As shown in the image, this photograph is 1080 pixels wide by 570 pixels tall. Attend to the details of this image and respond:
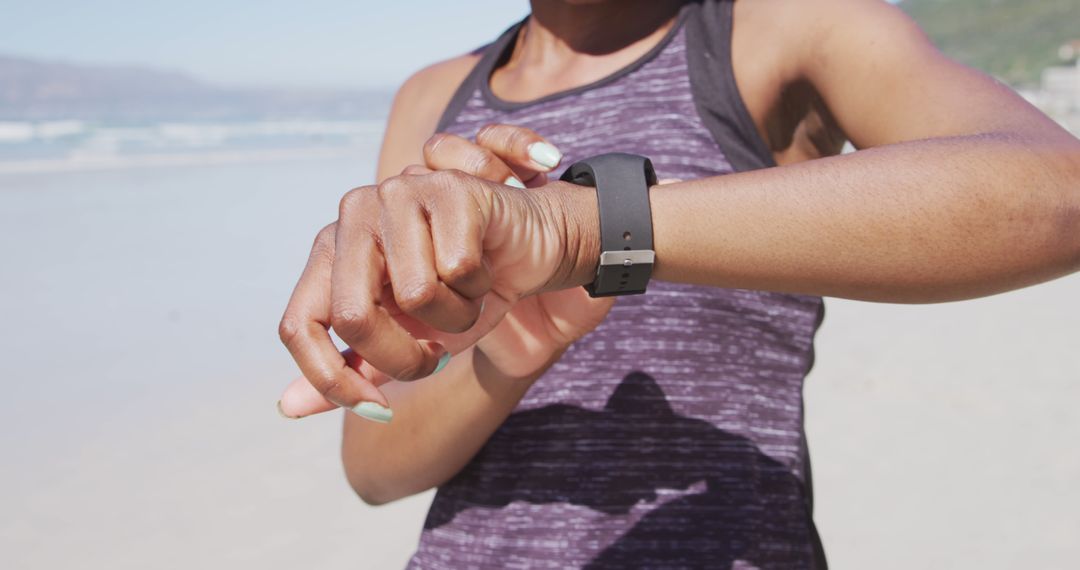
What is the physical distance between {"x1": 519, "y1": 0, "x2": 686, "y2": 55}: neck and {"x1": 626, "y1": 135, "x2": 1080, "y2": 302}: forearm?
2.22 ft

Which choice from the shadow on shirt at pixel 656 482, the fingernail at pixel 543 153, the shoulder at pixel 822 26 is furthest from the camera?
the shadow on shirt at pixel 656 482

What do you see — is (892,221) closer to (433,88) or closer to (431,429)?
(431,429)

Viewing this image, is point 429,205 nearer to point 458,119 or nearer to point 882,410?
point 458,119

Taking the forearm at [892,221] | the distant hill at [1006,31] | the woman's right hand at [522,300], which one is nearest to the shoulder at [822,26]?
the forearm at [892,221]

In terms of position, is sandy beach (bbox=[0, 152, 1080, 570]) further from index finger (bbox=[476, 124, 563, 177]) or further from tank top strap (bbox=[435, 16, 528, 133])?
index finger (bbox=[476, 124, 563, 177])

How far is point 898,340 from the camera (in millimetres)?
5742

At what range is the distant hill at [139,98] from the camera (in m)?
37.9

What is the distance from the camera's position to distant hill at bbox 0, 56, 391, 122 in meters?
37.9

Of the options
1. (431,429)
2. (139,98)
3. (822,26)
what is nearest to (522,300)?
(431,429)

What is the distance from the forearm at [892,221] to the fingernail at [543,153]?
0.14 metres

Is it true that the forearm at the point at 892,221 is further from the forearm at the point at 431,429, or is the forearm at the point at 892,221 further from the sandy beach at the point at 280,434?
the sandy beach at the point at 280,434

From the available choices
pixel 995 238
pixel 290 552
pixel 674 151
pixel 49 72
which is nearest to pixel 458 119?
pixel 674 151

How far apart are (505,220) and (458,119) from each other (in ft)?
2.86

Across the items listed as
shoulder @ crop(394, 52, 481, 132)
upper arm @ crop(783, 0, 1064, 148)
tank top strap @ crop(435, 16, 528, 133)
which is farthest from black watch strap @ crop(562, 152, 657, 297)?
shoulder @ crop(394, 52, 481, 132)
